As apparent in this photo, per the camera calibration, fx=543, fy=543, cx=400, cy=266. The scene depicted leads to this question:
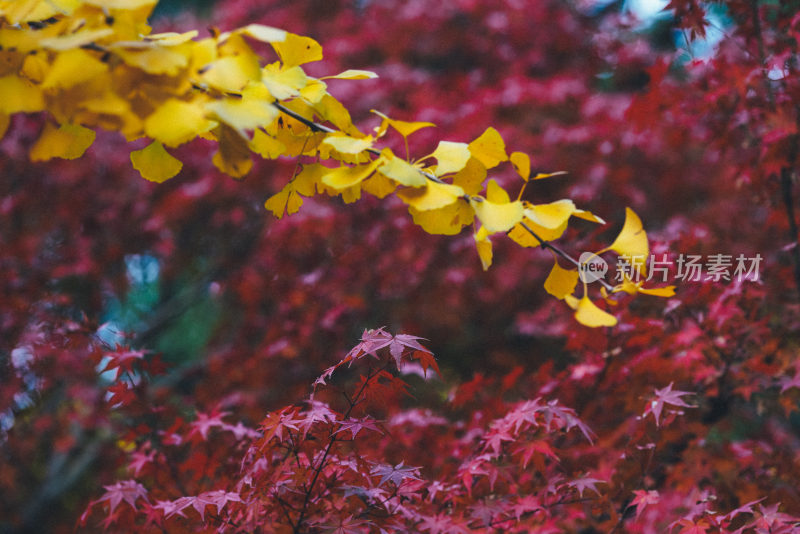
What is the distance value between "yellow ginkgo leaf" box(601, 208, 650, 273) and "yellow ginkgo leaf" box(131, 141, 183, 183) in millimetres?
630

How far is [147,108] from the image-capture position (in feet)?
1.87

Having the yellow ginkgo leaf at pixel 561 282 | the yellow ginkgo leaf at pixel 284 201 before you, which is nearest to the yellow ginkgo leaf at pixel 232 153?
the yellow ginkgo leaf at pixel 284 201

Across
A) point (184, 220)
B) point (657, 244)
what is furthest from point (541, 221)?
point (184, 220)

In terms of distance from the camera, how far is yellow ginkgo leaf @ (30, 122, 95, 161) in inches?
25.6

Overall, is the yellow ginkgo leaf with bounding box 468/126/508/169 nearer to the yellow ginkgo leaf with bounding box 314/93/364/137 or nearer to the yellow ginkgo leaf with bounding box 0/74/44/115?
the yellow ginkgo leaf with bounding box 314/93/364/137

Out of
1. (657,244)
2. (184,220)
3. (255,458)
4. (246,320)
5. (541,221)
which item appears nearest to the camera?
(541,221)

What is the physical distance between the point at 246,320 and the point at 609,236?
2516mm

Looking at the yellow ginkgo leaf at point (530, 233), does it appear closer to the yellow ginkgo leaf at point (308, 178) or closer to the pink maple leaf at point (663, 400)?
the yellow ginkgo leaf at point (308, 178)

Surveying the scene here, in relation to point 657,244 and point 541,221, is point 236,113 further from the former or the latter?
point 657,244

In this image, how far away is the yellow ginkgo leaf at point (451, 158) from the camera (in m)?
0.71

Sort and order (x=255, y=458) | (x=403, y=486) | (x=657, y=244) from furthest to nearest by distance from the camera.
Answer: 1. (x=657, y=244)
2. (x=255, y=458)
3. (x=403, y=486)

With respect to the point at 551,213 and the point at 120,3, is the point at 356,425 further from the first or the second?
the point at 120,3

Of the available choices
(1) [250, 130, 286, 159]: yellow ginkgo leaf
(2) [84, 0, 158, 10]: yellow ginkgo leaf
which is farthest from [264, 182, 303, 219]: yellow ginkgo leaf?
(2) [84, 0, 158, 10]: yellow ginkgo leaf

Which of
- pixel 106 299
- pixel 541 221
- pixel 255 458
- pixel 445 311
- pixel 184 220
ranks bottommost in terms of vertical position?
pixel 445 311
